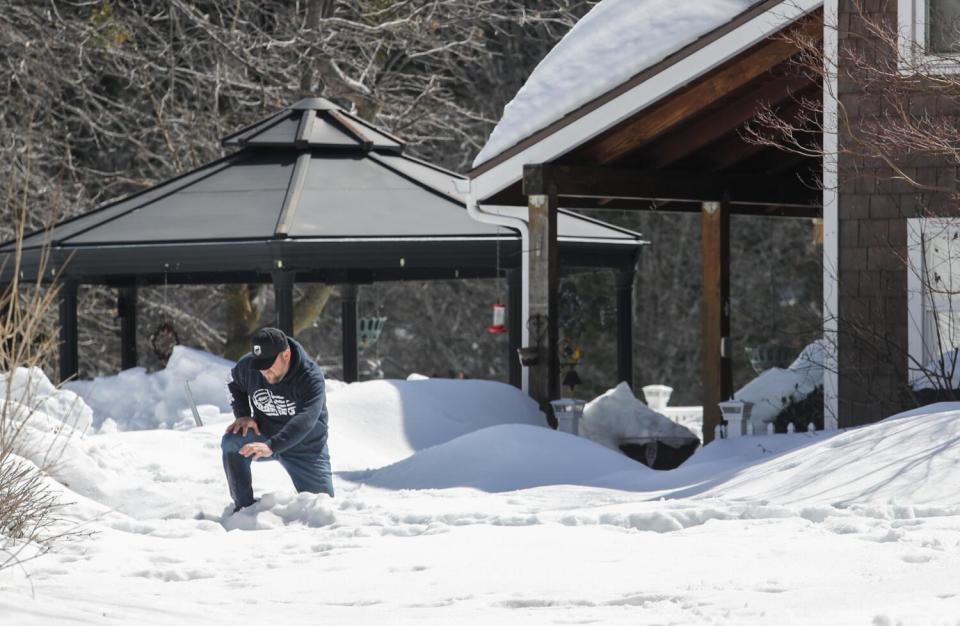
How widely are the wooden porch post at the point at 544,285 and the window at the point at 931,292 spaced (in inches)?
137

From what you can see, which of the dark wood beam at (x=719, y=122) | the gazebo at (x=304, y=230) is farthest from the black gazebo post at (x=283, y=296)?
the dark wood beam at (x=719, y=122)

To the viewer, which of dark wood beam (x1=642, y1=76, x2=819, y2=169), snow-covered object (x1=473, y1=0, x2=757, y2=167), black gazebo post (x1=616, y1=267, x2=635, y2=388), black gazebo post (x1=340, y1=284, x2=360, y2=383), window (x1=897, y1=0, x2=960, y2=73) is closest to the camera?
window (x1=897, y1=0, x2=960, y2=73)

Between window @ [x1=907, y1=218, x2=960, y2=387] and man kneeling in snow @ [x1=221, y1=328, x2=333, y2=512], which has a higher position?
window @ [x1=907, y1=218, x2=960, y2=387]

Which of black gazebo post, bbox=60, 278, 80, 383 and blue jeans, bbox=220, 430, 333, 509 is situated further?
black gazebo post, bbox=60, 278, 80, 383

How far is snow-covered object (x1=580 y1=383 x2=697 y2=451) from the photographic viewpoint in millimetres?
15055

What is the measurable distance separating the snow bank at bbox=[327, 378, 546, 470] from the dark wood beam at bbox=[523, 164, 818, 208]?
1.99m

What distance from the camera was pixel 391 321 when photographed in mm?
29125

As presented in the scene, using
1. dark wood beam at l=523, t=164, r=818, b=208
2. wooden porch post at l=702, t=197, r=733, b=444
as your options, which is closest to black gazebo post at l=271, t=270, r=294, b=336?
dark wood beam at l=523, t=164, r=818, b=208

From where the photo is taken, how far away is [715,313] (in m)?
15.3

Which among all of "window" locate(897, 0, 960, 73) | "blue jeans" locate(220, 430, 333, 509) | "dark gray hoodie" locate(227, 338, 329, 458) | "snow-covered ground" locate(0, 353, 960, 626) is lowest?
"snow-covered ground" locate(0, 353, 960, 626)

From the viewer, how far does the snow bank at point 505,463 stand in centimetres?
1141

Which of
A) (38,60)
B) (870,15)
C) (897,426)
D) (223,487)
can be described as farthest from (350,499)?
(38,60)

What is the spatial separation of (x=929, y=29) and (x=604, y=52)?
119 inches

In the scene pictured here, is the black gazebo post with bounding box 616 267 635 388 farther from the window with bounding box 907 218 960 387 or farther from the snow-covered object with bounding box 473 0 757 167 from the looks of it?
the window with bounding box 907 218 960 387
